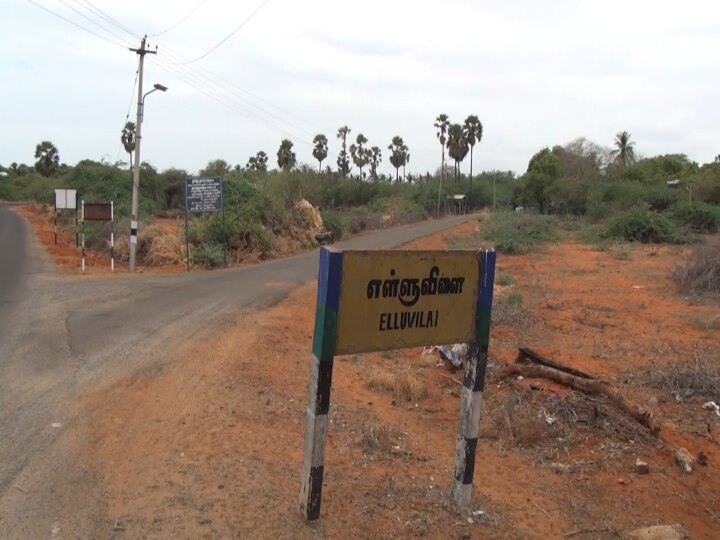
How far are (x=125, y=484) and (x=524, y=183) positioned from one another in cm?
6906

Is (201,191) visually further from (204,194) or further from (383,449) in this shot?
(383,449)

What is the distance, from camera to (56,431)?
5031mm

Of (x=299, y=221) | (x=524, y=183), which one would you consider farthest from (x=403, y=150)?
(x=299, y=221)

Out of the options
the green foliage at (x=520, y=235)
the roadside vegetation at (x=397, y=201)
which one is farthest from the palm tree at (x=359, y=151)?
the green foliage at (x=520, y=235)

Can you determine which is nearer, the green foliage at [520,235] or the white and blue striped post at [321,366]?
the white and blue striped post at [321,366]

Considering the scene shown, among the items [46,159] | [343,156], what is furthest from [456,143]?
[46,159]

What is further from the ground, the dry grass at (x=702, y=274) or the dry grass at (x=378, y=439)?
the dry grass at (x=702, y=274)

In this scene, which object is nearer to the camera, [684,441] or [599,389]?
[684,441]

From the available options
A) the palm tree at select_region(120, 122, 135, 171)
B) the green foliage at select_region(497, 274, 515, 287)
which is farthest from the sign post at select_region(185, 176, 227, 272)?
the palm tree at select_region(120, 122, 135, 171)

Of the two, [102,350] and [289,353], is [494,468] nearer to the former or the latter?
[289,353]

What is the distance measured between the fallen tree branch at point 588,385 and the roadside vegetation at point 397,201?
13.7m

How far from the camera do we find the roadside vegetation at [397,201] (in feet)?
75.2

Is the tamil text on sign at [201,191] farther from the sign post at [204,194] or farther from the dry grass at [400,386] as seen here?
the dry grass at [400,386]

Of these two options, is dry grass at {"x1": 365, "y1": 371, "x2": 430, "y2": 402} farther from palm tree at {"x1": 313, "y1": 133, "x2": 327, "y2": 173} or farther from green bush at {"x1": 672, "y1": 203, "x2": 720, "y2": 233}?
palm tree at {"x1": 313, "y1": 133, "x2": 327, "y2": 173}
